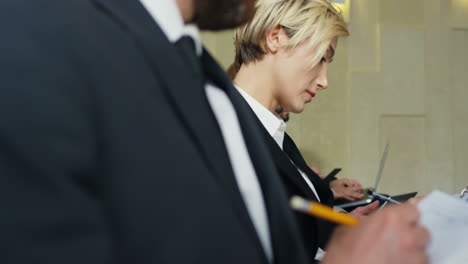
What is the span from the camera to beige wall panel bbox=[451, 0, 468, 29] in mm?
2869

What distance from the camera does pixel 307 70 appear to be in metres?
1.37

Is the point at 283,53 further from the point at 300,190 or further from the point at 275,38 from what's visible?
the point at 300,190

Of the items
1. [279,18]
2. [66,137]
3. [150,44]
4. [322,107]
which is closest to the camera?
[66,137]

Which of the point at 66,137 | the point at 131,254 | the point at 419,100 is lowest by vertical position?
the point at 419,100

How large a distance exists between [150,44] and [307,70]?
963 millimetres

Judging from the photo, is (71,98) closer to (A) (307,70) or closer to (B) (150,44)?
(B) (150,44)

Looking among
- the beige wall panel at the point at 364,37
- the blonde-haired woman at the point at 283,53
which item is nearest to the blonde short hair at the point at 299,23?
the blonde-haired woman at the point at 283,53

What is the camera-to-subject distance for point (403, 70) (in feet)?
9.14

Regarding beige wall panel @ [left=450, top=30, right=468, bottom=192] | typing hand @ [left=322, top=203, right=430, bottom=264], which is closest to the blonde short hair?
typing hand @ [left=322, top=203, right=430, bottom=264]

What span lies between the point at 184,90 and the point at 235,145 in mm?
107

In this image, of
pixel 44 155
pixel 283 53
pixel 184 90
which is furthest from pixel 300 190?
pixel 44 155

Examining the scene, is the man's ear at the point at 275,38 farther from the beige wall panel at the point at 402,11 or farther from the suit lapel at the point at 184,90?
the beige wall panel at the point at 402,11

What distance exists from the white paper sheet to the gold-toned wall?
199cm

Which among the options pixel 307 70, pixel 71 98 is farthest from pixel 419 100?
pixel 71 98
